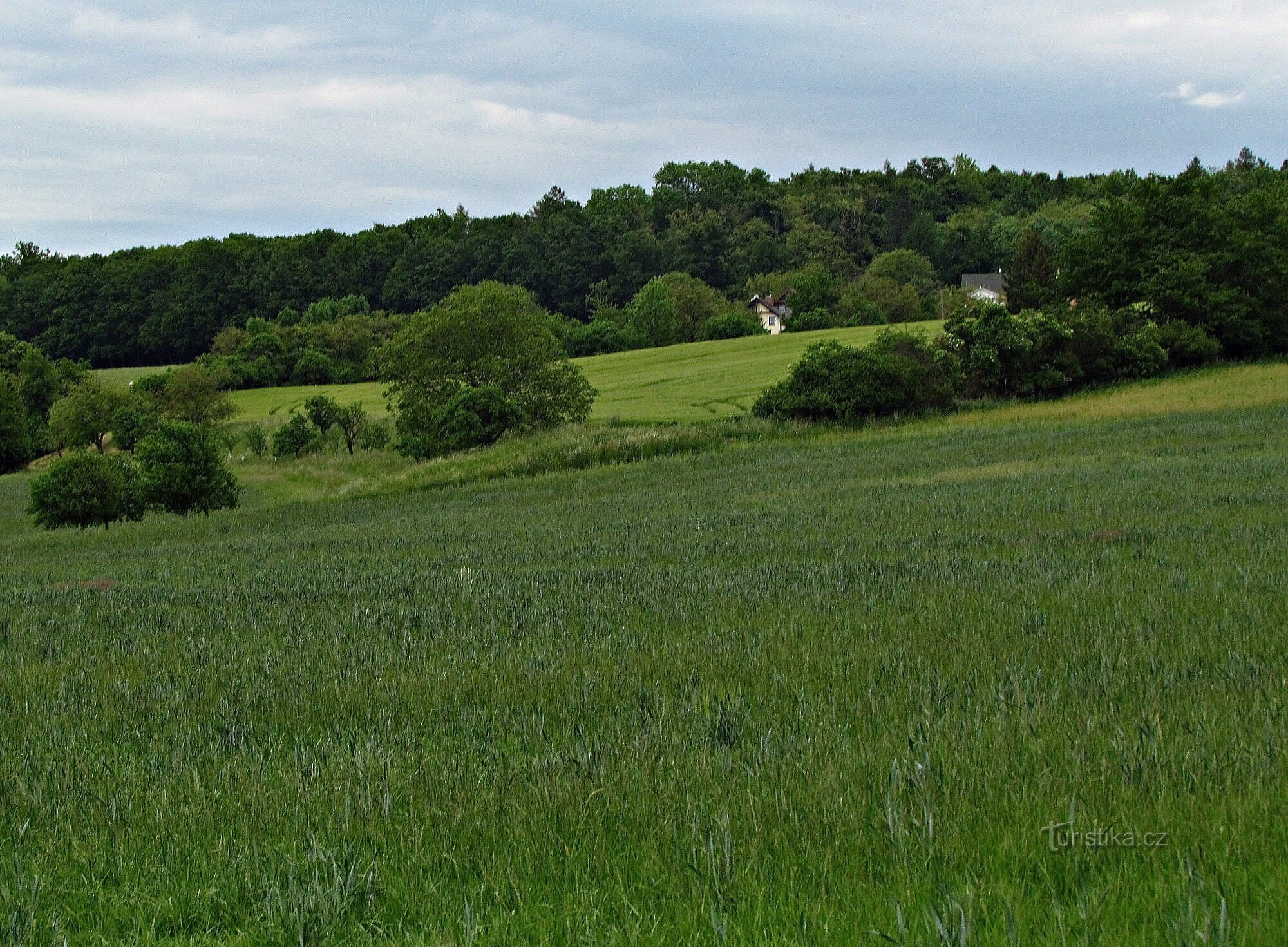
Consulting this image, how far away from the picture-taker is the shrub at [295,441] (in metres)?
73.8

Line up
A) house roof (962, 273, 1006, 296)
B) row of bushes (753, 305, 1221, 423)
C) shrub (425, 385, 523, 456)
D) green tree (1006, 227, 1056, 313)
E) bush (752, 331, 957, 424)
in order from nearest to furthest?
bush (752, 331, 957, 424), row of bushes (753, 305, 1221, 423), shrub (425, 385, 523, 456), green tree (1006, 227, 1056, 313), house roof (962, 273, 1006, 296)

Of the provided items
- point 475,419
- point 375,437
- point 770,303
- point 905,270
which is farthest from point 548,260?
point 475,419

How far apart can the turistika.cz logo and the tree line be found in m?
124

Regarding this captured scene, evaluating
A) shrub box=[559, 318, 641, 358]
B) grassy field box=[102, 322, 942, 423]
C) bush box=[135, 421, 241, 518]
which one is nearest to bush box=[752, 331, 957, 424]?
grassy field box=[102, 322, 942, 423]

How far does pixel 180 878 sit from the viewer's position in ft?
11.6

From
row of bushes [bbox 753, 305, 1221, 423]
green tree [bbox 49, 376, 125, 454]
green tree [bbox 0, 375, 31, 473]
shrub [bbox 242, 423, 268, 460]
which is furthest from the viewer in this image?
green tree [bbox 0, 375, 31, 473]

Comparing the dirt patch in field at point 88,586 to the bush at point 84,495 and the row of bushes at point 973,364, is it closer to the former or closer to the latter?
the bush at point 84,495

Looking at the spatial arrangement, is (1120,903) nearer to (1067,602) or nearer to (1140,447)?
(1067,602)

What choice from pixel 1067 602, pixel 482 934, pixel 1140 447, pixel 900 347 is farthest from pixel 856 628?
pixel 900 347

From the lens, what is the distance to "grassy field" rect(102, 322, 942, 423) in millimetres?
61844

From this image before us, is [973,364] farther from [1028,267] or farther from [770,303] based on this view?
[770,303]

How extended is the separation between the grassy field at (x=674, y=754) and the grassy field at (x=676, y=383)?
152ft

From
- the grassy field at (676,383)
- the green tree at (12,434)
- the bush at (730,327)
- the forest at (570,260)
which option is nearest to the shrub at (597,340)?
the forest at (570,260)

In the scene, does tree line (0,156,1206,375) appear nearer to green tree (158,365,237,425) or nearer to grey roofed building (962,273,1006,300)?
grey roofed building (962,273,1006,300)
